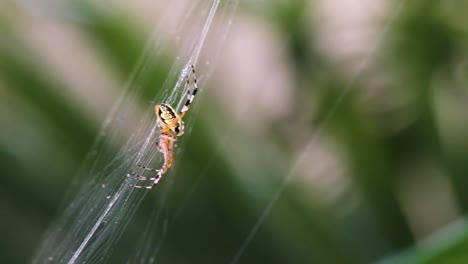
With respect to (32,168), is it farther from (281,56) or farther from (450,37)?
(450,37)

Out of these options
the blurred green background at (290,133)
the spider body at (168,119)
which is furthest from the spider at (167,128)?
the blurred green background at (290,133)

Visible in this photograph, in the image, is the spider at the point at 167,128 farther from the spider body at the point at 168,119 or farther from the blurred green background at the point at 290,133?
the blurred green background at the point at 290,133

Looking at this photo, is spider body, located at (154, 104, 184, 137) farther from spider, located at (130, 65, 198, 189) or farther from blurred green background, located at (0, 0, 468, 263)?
blurred green background, located at (0, 0, 468, 263)

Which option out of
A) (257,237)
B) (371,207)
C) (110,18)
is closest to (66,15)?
(110,18)

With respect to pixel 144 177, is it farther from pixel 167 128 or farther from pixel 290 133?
pixel 290 133

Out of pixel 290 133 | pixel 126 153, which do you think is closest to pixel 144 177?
pixel 126 153

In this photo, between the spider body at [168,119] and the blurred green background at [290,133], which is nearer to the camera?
the spider body at [168,119]

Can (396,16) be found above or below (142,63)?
above
